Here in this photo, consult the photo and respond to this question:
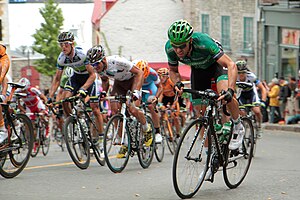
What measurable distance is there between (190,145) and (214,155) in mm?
506

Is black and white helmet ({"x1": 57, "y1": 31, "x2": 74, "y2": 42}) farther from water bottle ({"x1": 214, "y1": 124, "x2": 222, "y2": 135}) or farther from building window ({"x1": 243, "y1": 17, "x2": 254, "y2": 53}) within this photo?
building window ({"x1": 243, "y1": 17, "x2": 254, "y2": 53})

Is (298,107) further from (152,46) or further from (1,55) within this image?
(152,46)

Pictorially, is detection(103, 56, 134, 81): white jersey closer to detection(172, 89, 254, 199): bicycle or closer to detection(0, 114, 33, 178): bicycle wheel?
detection(0, 114, 33, 178): bicycle wheel

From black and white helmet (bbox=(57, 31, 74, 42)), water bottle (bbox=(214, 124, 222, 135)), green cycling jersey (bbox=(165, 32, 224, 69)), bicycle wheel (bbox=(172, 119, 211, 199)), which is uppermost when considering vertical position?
black and white helmet (bbox=(57, 31, 74, 42))

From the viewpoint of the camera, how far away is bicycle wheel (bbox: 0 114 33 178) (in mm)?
10586

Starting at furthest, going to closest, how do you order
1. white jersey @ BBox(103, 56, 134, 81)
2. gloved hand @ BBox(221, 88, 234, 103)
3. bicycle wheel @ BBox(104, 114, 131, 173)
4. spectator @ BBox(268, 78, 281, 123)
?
spectator @ BBox(268, 78, 281, 123) < white jersey @ BBox(103, 56, 134, 81) < bicycle wheel @ BBox(104, 114, 131, 173) < gloved hand @ BBox(221, 88, 234, 103)

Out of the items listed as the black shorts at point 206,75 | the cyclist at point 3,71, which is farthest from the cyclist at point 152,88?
the black shorts at point 206,75

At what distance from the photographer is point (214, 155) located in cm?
898

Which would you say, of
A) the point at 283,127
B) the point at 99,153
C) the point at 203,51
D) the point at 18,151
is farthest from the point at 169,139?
the point at 283,127

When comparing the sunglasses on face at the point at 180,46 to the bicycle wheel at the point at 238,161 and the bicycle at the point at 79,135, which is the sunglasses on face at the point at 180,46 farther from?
the bicycle at the point at 79,135

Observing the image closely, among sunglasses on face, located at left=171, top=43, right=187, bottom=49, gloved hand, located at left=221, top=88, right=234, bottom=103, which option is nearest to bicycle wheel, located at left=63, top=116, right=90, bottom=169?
sunglasses on face, located at left=171, top=43, right=187, bottom=49

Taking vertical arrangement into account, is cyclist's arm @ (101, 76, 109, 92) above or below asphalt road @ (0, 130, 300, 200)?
above

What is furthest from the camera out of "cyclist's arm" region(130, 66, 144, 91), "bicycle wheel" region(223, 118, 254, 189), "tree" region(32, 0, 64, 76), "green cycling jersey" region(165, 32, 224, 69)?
"tree" region(32, 0, 64, 76)

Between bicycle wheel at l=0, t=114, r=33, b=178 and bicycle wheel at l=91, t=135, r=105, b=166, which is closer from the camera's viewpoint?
bicycle wheel at l=0, t=114, r=33, b=178
